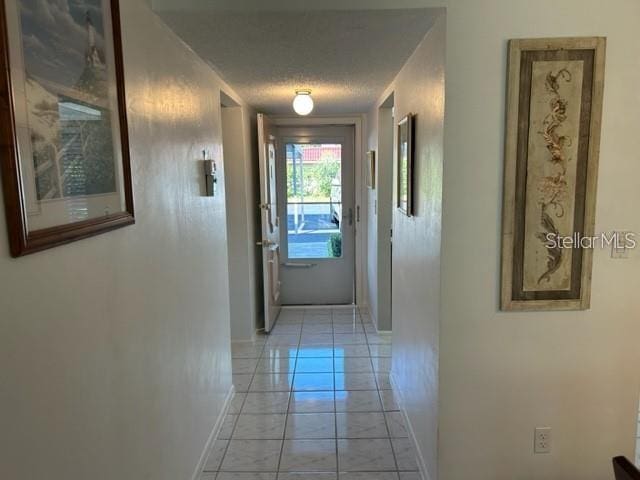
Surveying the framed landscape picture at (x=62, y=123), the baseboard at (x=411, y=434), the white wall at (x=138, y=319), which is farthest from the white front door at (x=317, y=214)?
the framed landscape picture at (x=62, y=123)

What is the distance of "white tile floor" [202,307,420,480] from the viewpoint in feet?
7.72

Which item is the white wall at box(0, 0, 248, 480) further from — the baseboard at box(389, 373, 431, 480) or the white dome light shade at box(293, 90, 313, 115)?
the baseboard at box(389, 373, 431, 480)

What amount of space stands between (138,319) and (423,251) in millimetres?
1277

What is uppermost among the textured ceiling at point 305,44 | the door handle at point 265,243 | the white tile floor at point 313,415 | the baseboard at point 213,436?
the textured ceiling at point 305,44

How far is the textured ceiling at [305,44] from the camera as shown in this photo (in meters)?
1.83

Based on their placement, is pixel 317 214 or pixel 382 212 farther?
pixel 317 214

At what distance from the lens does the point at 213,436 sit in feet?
8.38

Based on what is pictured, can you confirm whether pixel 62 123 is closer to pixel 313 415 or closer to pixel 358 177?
pixel 313 415

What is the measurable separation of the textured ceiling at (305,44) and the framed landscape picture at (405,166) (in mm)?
349

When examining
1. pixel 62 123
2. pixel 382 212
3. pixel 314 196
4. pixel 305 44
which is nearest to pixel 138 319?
pixel 62 123

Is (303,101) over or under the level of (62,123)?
over

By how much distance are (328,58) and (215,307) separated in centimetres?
154

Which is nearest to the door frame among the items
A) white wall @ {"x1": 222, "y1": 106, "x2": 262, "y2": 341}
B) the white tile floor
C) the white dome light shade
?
white wall @ {"x1": 222, "y1": 106, "x2": 262, "y2": 341}

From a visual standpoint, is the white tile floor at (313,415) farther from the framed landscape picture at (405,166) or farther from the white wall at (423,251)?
the framed landscape picture at (405,166)
